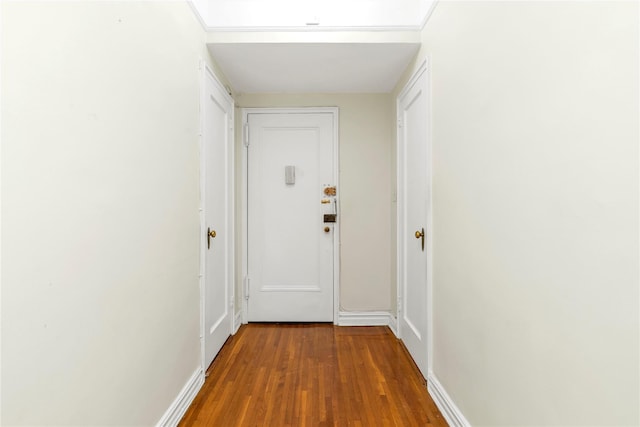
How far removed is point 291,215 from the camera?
3.21 m

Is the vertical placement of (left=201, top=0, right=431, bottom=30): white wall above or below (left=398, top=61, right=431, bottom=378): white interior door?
above

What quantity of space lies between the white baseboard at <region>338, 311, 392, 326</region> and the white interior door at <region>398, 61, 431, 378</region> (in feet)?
1.16

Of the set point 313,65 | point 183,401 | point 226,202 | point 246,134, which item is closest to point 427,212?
point 313,65

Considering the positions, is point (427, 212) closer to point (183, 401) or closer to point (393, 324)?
point (393, 324)

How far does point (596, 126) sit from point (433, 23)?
1.48 meters

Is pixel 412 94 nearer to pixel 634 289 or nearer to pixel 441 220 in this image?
pixel 441 220

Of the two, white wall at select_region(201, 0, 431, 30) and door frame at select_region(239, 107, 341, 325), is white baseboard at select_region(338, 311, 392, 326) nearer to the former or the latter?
door frame at select_region(239, 107, 341, 325)

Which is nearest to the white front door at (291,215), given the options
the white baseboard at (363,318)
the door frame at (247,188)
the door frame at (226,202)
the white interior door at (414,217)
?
the door frame at (247,188)

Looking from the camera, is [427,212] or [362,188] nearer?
[427,212]

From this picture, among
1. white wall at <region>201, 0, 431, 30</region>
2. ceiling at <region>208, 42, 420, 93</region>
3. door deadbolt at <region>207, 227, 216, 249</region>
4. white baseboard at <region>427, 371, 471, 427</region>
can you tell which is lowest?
white baseboard at <region>427, 371, 471, 427</region>

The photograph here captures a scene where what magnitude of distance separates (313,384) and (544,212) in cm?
165

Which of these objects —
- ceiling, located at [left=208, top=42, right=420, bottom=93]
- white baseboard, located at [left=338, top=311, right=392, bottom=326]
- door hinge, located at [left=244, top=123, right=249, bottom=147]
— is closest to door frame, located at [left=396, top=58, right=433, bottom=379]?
ceiling, located at [left=208, top=42, right=420, bottom=93]

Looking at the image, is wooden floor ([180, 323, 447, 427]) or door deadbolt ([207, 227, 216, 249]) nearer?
wooden floor ([180, 323, 447, 427])

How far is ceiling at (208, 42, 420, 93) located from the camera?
91.3 inches
